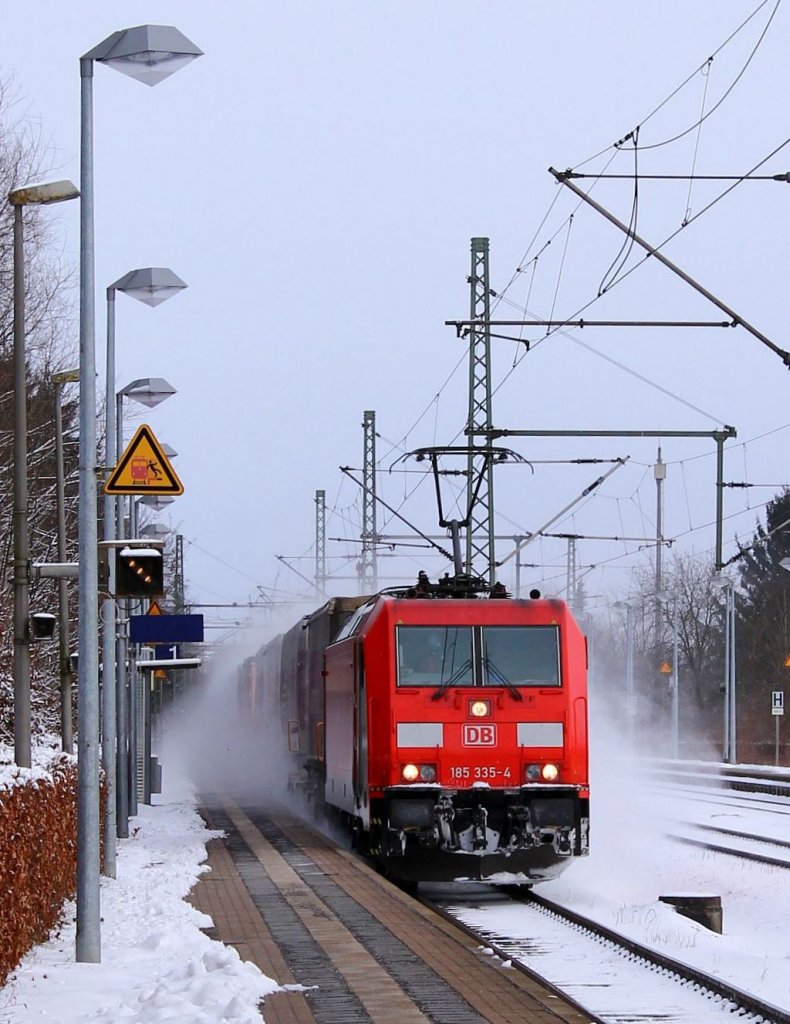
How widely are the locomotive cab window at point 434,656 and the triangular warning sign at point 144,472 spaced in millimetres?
5050

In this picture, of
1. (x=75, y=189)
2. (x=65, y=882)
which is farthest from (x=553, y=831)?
(x=75, y=189)

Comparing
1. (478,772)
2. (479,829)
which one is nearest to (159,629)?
(478,772)

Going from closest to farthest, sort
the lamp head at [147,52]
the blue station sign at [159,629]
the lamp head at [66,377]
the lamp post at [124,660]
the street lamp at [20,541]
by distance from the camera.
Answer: the lamp head at [147,52]
the street lamp at [20,541]
the blue station sign at [159,629]
the lamp head at [66,377]
the lamp post at [124,660]

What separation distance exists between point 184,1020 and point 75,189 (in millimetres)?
10058

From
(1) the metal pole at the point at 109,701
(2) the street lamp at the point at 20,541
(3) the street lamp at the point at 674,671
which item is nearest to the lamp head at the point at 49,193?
(2) the street lamp at the point at 20,541

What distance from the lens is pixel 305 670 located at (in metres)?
30.1

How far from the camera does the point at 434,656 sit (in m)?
17.7

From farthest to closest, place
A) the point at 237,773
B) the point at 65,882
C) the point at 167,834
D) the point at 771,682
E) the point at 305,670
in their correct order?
the point at 771,682 < the point at 237,773 < the point at 305,670 < the point at 167,834 < the point at 65,882

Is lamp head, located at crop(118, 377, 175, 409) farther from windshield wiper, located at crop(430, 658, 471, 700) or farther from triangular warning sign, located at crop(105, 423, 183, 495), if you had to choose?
triangular warning sign, located at crop(105, 423, 183, 495)

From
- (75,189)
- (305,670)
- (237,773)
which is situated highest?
(75,189)

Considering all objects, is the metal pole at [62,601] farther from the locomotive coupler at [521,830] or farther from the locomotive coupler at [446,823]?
the locomotive coupler at [521,830]

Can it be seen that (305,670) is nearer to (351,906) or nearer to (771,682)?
(351,906)

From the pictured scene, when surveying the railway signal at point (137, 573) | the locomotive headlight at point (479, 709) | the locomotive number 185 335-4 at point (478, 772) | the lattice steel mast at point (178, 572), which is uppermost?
the lattice steel mast at point (178, 572)

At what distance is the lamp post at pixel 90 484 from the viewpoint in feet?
39.7
